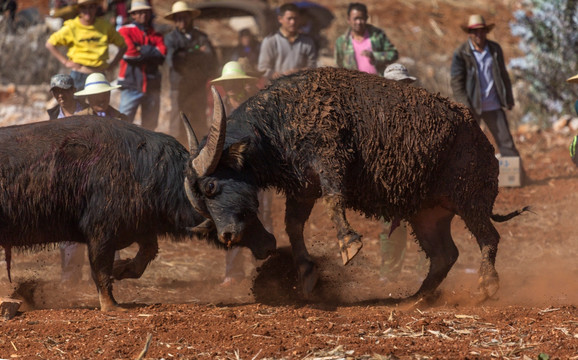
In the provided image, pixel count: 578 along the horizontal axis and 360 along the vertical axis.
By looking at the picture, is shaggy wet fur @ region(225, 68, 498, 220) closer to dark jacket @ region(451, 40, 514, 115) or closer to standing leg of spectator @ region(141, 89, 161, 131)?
standing leg of spectator @ region(141, 89, 161, 131)

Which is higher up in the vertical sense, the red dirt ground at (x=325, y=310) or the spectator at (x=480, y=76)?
the spectator at (x=480, y=76)

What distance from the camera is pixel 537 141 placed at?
1398cm

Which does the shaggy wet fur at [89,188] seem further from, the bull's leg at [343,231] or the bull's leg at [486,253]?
the bull's leg at [486,253]

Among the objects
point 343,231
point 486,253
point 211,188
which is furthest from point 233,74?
point 486,253

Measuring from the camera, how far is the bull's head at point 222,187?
630 centimetres

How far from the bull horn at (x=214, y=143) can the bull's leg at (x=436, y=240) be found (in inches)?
76.8

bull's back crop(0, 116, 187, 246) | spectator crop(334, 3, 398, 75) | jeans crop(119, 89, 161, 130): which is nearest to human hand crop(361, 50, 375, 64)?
spectator crop(334, 3, 398, 75)

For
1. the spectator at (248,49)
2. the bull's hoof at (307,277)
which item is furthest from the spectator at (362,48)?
the bull's hoof at (307,277)

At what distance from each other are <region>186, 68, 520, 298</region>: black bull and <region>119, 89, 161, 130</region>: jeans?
12.6 feet

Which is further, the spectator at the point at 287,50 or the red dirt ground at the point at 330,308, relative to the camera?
the spectator at the point at 287,50

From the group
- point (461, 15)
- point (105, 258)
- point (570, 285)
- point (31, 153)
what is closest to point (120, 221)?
point (105, 258)

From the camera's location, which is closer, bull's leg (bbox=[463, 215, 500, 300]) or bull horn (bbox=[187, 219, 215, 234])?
bull horn (bbox=[187, 219, 215, 234])

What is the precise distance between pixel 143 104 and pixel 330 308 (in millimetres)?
4738

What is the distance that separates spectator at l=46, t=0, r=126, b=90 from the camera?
31.2 ft
